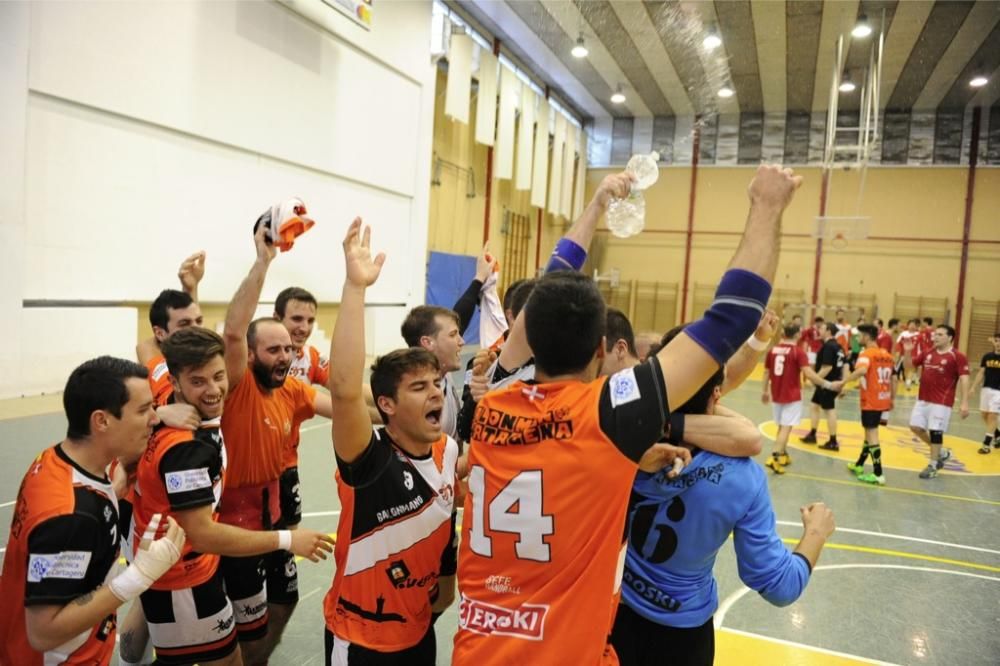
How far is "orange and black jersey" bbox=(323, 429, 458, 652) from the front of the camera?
2.32m

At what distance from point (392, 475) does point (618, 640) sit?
1093 mm

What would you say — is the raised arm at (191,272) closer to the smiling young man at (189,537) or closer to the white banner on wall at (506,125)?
the smiling young man at (189,537)

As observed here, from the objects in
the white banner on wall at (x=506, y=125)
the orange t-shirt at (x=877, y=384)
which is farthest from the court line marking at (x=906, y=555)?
the white banner on wall at (x=506, y=125)

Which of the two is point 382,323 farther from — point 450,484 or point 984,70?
point 984,70

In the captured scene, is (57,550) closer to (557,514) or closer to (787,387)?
(557,514)

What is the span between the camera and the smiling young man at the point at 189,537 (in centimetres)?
269

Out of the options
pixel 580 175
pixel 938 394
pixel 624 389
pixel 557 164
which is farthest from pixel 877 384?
pixel 580 175

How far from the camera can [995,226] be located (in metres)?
25.2

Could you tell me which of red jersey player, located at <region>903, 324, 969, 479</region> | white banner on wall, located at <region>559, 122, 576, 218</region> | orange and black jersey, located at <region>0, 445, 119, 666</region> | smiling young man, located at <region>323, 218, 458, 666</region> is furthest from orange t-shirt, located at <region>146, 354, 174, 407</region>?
white banner on wall, located at <region>559, 122, 576, 218</region>

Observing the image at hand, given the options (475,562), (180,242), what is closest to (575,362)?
(475,562)

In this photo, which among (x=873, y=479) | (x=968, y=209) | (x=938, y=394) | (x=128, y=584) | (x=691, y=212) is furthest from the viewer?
(x=691, y=212)

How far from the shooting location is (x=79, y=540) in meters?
2.15

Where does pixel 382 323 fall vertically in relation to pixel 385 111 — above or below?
below

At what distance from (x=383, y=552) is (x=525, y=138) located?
76.0ft
